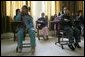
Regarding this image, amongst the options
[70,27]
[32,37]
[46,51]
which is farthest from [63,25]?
[32,37]

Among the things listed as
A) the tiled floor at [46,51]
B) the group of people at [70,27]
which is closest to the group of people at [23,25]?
the tiled floor at [46,51]

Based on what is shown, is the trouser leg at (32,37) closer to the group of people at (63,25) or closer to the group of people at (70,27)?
the group of people at (63,25)

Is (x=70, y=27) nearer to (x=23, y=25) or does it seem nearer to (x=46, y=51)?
(x=46, y=51)

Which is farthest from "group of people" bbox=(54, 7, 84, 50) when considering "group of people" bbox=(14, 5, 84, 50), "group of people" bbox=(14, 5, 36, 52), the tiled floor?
"group of people" bbox=(14, 5, 36, 52)

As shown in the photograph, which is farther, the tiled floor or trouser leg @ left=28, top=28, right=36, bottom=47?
trouser leg @ left=28, top=28, right=36, bottom=47

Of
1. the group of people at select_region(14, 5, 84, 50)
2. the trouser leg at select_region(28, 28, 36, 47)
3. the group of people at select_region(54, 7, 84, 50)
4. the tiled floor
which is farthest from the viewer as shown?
the group of people at select_region(54, 7, 84, 50)

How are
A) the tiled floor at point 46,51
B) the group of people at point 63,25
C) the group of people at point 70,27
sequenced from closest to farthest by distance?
the tiled floor at point 46,51 → the group of people at point 63,25 → the group of people at point 70,27

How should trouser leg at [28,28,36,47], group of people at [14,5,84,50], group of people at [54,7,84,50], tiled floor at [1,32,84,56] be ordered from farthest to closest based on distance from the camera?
1. group of people at [54,7,84,50]
2. group of people at [14,5,84,50]
3. trouser leg at [28,28,36,47]
4. tiled floor at [1,32,84,56]

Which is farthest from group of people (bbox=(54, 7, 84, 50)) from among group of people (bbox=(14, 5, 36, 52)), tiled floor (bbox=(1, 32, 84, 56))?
group of people (bbox=(14, 5, 36, 52))

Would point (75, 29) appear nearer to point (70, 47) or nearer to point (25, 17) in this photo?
point (70, 47)

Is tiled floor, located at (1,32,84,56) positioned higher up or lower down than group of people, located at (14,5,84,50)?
lower down

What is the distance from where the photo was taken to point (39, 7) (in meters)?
9.52

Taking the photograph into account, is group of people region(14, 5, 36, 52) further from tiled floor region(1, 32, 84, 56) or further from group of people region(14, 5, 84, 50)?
tiled floor region(1, 32, 84, 56)

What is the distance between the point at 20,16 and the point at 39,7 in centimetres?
446
